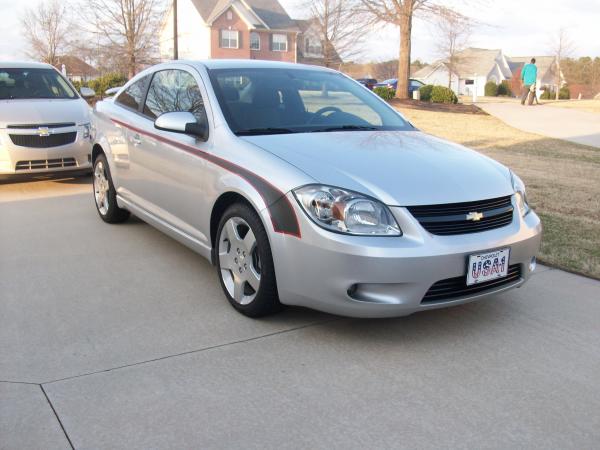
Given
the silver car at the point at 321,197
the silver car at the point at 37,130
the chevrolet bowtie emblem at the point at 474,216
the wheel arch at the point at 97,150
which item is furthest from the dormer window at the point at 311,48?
the chevrolet bowtie emblem at the point at 474,216

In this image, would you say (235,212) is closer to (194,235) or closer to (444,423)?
(194,235)

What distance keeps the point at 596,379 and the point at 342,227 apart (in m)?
1.53

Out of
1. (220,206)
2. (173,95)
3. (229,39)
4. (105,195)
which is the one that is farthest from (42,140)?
(229,39)

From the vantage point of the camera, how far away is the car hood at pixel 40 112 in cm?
859

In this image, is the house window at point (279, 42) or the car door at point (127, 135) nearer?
the car door at point (127, 135)

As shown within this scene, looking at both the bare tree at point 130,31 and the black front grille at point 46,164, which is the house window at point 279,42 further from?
the black front grille at point 46,164

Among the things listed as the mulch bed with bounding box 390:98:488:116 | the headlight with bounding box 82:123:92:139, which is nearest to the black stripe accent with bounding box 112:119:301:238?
the headlight with bounding box 82:123:92:139

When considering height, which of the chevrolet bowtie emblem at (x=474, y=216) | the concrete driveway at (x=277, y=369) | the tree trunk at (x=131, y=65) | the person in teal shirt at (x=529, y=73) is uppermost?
the tree trunk at (x=131, y=65)

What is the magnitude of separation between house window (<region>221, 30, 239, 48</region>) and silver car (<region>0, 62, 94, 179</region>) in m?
46.5

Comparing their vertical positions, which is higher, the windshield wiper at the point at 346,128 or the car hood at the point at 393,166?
the windshield wiper at the point at 346,128

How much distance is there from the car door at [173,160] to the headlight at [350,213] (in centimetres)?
117

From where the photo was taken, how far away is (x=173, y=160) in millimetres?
4988

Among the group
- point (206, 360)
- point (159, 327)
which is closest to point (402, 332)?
point (206, 360)

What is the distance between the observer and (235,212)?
4141 millimetres
